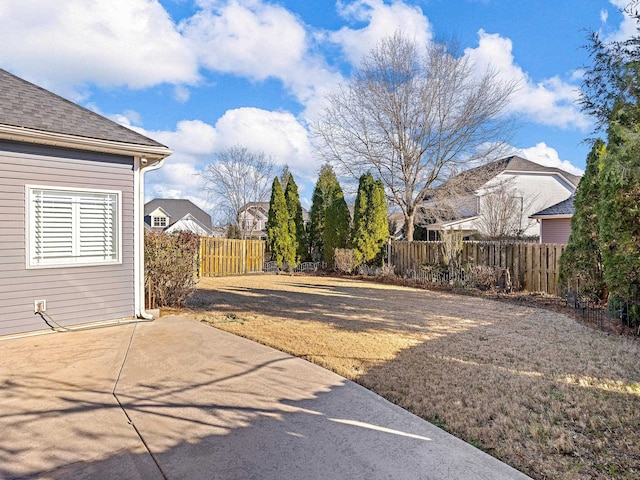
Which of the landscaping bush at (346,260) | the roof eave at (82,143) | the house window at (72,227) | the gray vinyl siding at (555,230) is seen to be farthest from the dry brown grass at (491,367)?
the gray vinyl siding at (555,230)

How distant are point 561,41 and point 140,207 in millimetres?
11159

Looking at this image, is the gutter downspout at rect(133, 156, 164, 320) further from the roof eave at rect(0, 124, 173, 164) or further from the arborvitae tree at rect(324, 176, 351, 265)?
the arborvitae tree at rect(324, 176, 351, 265)

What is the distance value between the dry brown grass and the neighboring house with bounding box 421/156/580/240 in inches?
294

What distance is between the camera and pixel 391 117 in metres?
16.1

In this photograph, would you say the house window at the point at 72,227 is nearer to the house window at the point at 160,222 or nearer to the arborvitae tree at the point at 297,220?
the arborvitae tree at the point at 297,220

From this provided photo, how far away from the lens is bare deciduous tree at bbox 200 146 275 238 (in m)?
28.5

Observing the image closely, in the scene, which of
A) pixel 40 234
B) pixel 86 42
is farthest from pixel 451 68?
pixel 40 234

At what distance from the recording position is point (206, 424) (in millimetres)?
2951

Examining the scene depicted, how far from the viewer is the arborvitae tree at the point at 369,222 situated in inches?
613

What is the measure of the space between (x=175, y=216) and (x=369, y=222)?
2814 cm

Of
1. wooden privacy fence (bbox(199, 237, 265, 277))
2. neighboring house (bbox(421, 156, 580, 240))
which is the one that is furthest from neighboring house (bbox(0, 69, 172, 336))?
neighboring house (bbox(421, 156, 580, 240))

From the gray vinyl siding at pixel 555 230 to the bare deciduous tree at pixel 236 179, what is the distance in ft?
62.7

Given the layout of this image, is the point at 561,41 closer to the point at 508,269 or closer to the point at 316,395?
the point at 508,269

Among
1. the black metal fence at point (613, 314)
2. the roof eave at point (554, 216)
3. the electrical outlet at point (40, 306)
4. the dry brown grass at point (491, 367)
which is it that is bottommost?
the dry brown grass at point (491, 367)
